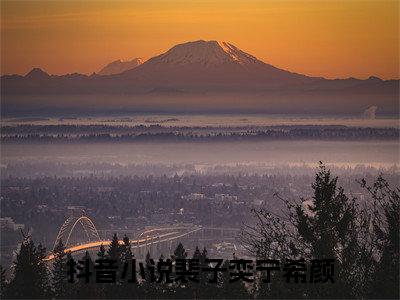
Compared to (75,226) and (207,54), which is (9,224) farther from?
(207,54)

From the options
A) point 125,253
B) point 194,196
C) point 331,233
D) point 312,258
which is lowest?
point 194,196

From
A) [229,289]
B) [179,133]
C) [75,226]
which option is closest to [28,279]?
[229,289]

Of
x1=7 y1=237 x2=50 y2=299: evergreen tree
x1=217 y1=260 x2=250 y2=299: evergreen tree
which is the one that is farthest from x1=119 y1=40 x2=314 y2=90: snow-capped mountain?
x1=217 y1=260 x2=250 y2=299: evergreen tree

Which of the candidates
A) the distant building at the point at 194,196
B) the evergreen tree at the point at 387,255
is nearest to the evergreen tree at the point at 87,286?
the evergreen tree at the point at 387,255

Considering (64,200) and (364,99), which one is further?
(364,99)

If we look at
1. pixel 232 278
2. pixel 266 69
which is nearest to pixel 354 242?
pixel 232 278

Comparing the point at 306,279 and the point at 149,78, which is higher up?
the point at 149,78

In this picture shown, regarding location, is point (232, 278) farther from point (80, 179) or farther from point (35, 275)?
point (80, 179)
